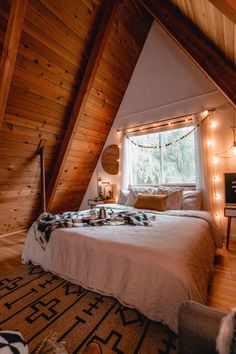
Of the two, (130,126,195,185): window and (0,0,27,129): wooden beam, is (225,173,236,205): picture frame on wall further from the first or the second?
(0,0,27,129): wooden beam

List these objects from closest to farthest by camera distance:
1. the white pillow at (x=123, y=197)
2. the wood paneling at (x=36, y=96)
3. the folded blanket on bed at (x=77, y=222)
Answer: the folded blanket on bed at (x=77, y=222) → the wood paneling at (x=36, y=96) → the white pillow at (x=123, y=197)

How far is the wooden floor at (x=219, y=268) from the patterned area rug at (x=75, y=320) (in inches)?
21.3

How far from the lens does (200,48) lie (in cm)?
227

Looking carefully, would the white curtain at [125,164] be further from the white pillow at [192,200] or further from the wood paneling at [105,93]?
the white pillow at [192,200]

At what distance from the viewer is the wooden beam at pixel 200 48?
2150 mm

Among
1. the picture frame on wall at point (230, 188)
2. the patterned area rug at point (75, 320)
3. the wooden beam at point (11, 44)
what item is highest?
the wooden beam at point (11, 44)

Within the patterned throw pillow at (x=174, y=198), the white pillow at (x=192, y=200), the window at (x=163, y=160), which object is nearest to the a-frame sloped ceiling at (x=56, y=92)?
the window at (x=163, y=160)

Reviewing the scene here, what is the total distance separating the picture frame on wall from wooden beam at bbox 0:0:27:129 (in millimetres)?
3132

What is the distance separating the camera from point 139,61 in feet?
12.4

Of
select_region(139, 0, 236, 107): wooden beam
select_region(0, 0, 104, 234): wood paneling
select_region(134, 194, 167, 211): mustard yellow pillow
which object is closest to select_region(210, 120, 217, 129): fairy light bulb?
select_region(139, 0, 236, 107): wooden beam

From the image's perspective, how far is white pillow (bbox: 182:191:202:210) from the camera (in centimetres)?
285

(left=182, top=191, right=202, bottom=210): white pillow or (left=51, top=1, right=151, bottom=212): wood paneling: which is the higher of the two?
(left=51, top=1, right=151, bottom=212): wood paneling

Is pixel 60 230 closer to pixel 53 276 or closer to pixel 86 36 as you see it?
pixel 53 276

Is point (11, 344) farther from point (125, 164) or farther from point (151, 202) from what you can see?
point (125, 164)
